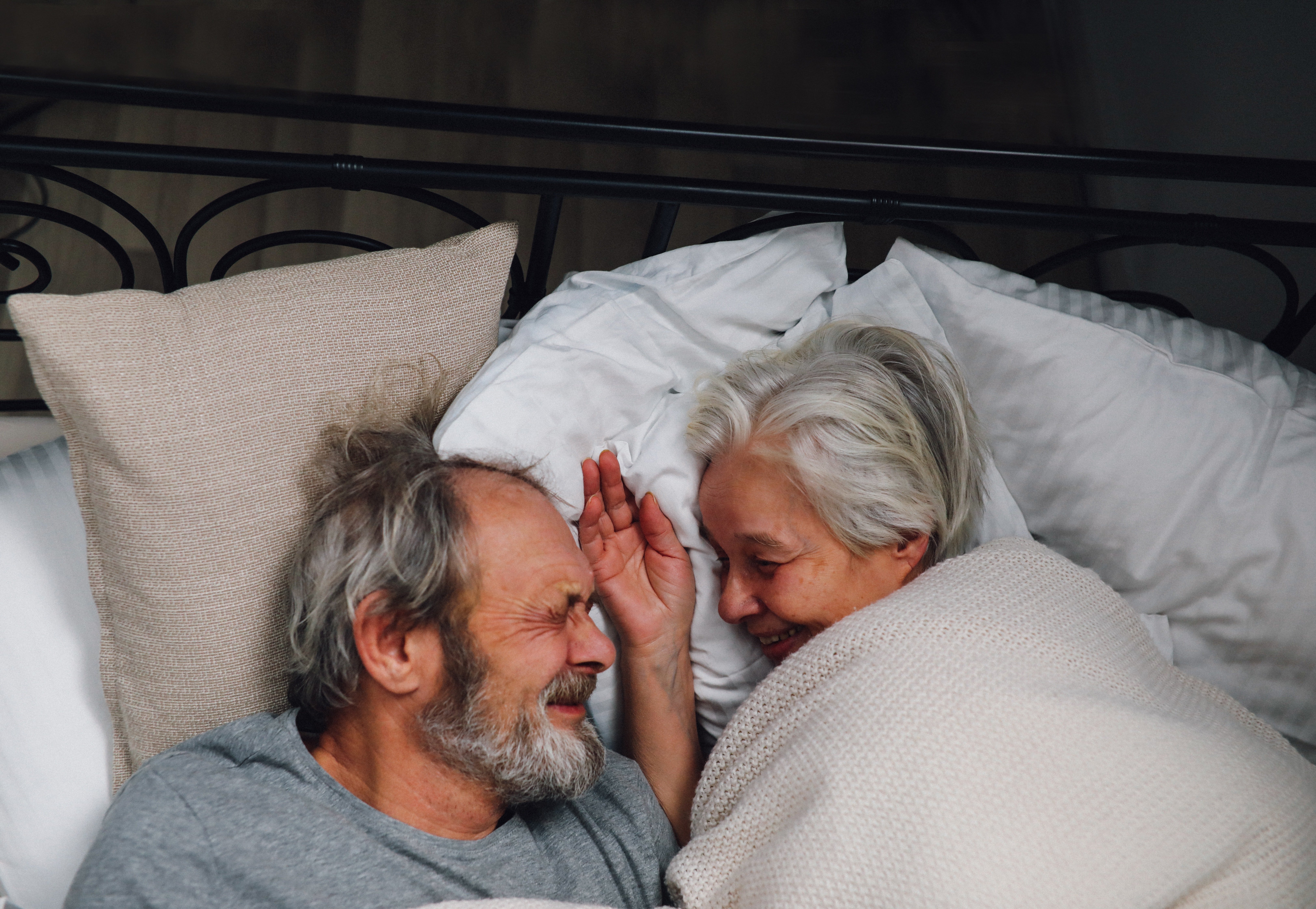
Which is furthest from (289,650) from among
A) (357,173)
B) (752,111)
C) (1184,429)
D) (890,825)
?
(1184,429)

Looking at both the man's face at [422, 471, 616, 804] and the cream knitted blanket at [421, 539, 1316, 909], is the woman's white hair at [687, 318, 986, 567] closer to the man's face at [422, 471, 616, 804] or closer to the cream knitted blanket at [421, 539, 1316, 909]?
the cream knitted blanket at [421, 539, 1316, 909]

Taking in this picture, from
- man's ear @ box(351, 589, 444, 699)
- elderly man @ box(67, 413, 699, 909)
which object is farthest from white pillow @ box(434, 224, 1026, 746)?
man's ear @ box(351, 589, 444, 699)

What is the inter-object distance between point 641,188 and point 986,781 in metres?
0.81

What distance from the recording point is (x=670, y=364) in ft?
4.35

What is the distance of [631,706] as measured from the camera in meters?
1.27

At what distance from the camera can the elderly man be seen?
1.01 m

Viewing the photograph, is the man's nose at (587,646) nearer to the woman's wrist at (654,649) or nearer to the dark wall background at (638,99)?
the woman's wrist at (654,649)

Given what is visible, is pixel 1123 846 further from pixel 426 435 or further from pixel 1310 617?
pixel 426 435

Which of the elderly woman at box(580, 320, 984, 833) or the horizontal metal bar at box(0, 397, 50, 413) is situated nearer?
the elderly woman at box(580, 320, 984, 833)

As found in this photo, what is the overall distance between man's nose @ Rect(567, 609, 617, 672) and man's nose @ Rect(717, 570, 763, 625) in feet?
0.56

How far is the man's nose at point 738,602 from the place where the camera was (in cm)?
124

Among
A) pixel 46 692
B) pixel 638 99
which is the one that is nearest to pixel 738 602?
pixel 46 692

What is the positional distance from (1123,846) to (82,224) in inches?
56.4

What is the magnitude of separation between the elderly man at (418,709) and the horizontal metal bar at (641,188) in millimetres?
331
